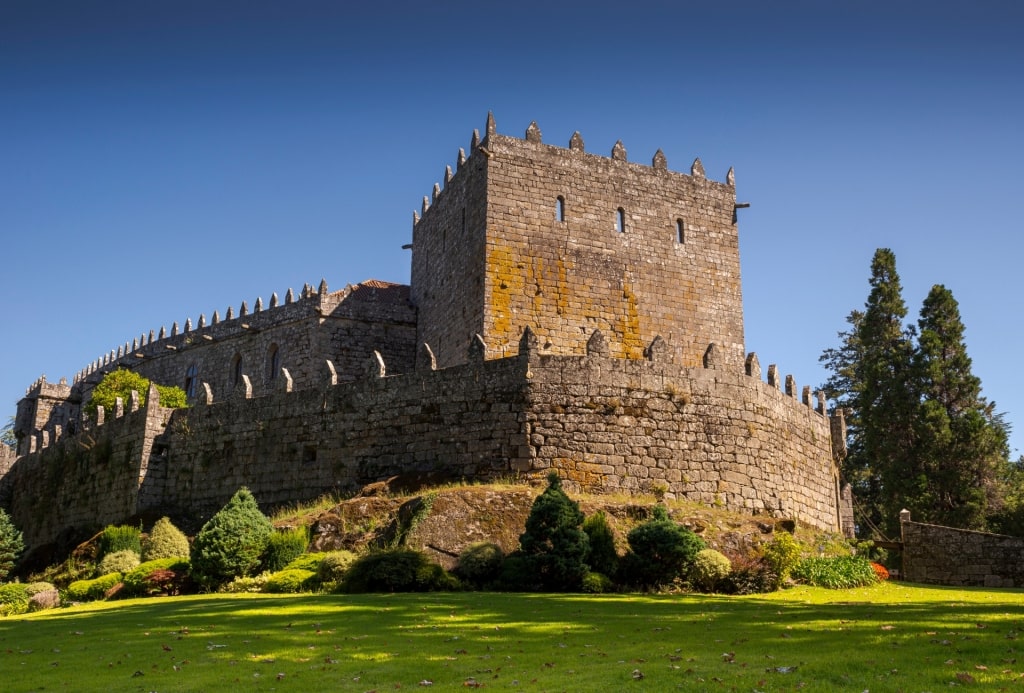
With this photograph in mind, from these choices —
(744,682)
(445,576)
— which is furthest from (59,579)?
(744,682)

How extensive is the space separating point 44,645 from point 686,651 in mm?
10076

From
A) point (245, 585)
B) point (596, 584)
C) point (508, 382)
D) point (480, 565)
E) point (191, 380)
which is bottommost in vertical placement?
point (245, 585)

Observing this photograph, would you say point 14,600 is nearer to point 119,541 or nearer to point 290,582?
point 119,541

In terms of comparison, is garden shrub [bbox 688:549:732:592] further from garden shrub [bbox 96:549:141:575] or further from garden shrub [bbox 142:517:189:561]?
garden shrub [bbox 96:549:141:575]

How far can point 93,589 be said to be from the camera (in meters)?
25.5

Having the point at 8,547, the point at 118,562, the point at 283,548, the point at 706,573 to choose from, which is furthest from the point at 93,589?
the point at 706,573

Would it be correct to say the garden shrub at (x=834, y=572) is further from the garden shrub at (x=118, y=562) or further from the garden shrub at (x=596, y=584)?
the garden shrub at (x=118, y=562)

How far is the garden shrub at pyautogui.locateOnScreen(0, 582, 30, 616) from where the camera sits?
917 inches

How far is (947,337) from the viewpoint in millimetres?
45750

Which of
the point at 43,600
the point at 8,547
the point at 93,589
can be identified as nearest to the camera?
the point at 43,600

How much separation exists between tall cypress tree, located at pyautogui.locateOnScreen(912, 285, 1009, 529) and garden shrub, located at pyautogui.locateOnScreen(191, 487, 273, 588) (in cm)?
2796

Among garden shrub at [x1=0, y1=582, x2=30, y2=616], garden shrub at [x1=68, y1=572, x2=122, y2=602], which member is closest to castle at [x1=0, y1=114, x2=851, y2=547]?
garden shrub at [x1=68, y1=572, x2=122, y2=602]

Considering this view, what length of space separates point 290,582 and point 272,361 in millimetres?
23857

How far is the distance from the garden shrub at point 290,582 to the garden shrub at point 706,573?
8.80 m
